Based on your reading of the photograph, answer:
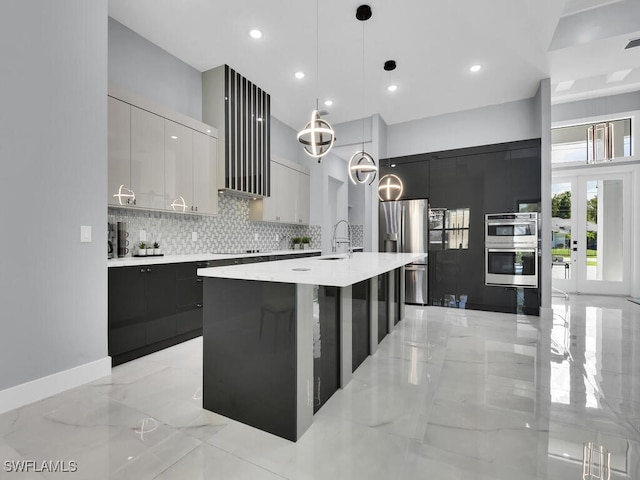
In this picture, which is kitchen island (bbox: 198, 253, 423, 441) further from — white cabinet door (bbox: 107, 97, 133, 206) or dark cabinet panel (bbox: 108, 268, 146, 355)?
white cabinet door (bbox: 107, 97, 133, 206)

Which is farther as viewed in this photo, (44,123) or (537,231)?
(537,231)

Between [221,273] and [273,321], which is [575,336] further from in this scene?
[221,273]

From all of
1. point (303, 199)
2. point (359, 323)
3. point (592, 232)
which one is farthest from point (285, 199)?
point (592, 232)

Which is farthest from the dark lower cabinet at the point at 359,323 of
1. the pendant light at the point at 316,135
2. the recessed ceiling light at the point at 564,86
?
the recessed ceiling light at the point at 564,86

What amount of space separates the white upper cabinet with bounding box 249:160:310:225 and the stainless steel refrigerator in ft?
5.30

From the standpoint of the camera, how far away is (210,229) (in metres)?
4.24

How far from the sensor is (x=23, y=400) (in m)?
1.96

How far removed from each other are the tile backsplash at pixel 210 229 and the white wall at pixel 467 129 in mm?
2818

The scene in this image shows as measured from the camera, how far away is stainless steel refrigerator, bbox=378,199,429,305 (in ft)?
16.8

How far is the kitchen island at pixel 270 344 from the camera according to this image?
161 centimetres

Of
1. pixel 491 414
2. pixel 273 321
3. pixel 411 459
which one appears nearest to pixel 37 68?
pixel 273 321

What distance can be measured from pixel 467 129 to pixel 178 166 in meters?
4.66

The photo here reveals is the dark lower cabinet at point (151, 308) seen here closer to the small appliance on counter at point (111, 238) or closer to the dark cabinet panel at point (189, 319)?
the dark cabinet panel at point (189, 319)

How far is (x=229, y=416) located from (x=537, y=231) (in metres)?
4.72
